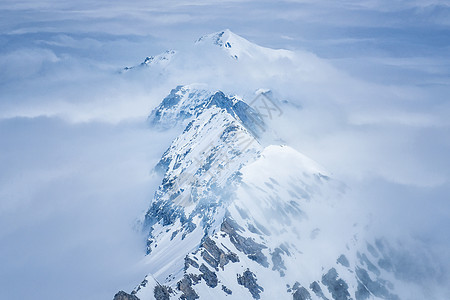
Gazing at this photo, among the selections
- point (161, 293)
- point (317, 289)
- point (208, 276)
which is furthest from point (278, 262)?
point (161, 293)

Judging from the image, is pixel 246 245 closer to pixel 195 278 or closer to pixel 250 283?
pixel 250 283

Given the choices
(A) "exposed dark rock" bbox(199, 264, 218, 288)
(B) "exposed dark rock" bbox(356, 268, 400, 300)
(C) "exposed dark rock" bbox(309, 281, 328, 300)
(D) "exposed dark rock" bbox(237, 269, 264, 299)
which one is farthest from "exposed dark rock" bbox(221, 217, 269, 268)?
(B) "exposed dark rock" bbox(356, 268, 400, 300)

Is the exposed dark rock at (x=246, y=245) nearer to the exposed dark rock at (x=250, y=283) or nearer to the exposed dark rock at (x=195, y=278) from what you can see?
the exposed dark rock at (x=250, y=283)

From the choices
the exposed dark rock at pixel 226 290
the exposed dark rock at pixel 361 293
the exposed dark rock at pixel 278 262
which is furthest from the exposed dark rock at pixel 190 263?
the exposed dark rock at pixel 361 293

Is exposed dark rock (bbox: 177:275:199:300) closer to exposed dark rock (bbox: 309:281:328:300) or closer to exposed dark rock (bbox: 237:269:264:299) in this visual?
exposed dark rock (bbox: 237:269:264:299)

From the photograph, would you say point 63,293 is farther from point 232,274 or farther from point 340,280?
point 340,280
